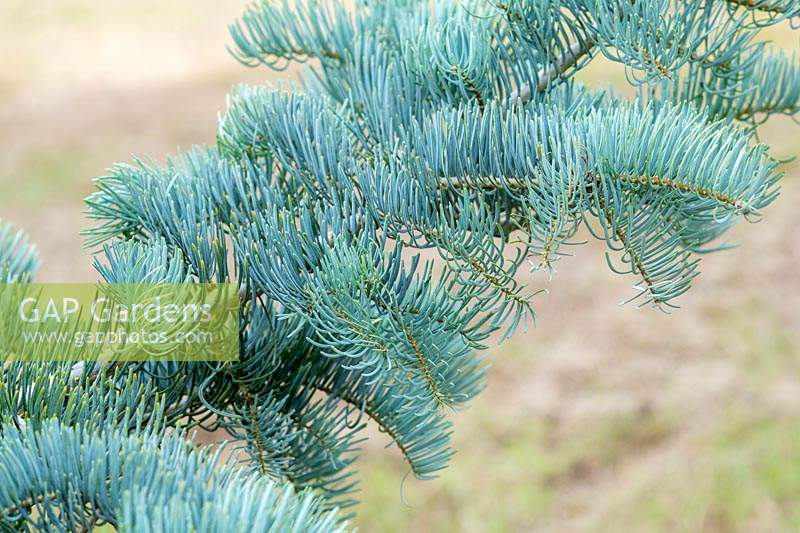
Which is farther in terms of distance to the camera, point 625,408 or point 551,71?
point 625,408

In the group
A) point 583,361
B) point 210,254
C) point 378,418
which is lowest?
point 583,361

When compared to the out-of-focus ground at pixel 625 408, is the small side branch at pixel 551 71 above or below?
above

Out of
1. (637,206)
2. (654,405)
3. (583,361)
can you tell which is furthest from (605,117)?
(583,361)

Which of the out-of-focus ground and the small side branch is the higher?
the small side branch

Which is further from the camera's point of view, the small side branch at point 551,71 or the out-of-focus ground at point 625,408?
the out-of-focus ground at point 625,408

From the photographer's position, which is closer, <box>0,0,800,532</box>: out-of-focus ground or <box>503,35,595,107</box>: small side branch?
<box>503,35,595,107</box>: small side branch

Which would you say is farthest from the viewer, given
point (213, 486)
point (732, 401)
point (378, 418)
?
point (732, 401)

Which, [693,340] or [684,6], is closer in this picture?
[684,6]

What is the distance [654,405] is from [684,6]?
115cm

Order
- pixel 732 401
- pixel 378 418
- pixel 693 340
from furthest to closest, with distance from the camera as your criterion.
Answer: pixel 693 340, pixel 732 401, pixel 378 418

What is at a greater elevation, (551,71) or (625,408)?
(551,71)

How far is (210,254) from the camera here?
0.31m

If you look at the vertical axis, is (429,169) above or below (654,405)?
above

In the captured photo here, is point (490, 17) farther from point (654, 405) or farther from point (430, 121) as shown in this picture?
point (654, 405)
